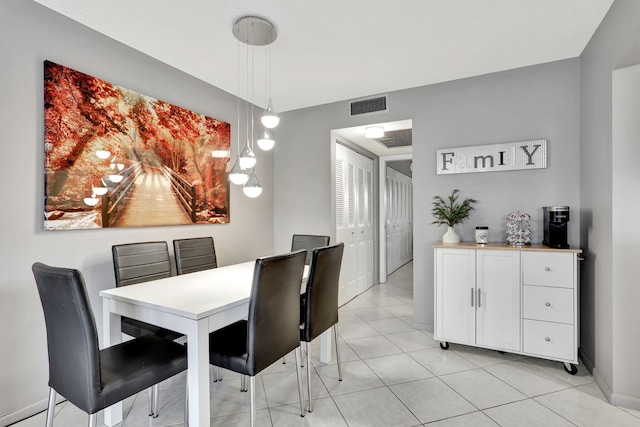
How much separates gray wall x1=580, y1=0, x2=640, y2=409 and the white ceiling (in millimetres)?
302

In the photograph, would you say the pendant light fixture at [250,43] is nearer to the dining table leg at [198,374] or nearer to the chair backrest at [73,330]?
the dining table leg at [198,374]

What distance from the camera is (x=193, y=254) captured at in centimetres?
274

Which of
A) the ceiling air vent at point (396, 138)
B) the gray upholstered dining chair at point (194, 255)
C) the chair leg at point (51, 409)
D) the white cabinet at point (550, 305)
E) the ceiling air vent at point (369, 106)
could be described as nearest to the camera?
the chair leg at point (51, 409)

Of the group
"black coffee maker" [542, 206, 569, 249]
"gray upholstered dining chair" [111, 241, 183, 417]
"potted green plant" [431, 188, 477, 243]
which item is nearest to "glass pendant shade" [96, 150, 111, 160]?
"gray upholstered dining chair" [111, 241, 183, 417]

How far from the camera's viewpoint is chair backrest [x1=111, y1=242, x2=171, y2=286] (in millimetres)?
2176

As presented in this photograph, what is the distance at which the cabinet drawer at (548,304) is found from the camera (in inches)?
94.5

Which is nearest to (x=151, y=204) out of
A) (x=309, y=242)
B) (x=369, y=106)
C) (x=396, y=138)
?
(x=309, y=242)

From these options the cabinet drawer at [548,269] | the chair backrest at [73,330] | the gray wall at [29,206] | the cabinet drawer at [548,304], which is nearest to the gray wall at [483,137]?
the cabinet drawer at [548,269]

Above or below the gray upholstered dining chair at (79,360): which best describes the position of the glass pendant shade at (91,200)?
above

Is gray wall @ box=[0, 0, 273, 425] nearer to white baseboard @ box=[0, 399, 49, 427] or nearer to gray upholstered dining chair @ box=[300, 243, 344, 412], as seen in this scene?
white baseboard @ box=[0, 399, 49, 427]

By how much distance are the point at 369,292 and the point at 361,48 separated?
352cm

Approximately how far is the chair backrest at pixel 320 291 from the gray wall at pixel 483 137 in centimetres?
146

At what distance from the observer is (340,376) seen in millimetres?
2348

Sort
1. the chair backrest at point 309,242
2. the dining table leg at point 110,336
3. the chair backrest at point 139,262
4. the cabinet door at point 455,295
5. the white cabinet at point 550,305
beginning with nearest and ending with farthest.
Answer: the dining table leg at point 110,336 → the chair backrest at point 139,262 → the white cabinet at point 550,305 → the cabinet door at point 455,295 → the chair backrest at point 309,242
